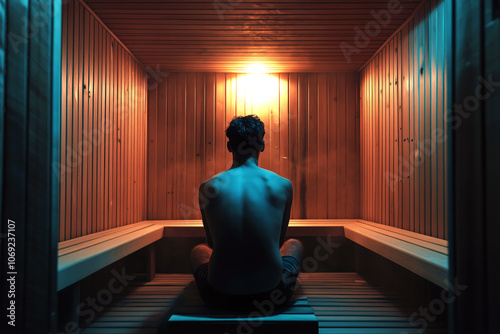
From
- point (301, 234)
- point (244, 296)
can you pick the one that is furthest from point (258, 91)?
point (244, 296)

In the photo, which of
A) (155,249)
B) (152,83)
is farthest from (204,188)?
(152,83)

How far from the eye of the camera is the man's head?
2066 mm

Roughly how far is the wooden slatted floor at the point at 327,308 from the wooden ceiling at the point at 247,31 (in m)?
2.33

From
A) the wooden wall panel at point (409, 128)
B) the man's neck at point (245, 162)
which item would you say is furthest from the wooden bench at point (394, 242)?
the man's neck at point (245, 162)

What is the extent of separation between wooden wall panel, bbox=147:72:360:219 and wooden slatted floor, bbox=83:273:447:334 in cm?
98

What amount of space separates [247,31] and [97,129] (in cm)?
155

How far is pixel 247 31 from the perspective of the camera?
329cm

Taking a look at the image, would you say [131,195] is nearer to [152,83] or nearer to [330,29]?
[152,83]

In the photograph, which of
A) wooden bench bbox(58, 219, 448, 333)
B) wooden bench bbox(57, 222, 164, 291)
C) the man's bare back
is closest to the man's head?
the man's bare back

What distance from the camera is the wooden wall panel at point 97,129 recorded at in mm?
2484

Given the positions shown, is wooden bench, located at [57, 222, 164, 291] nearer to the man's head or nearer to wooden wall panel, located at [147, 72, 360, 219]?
the man's head

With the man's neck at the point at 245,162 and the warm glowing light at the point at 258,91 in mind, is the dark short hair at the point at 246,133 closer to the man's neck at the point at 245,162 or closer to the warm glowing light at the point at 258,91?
the man's neck at the point at 245,162

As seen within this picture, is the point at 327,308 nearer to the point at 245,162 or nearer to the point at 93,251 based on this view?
the point at 245,162

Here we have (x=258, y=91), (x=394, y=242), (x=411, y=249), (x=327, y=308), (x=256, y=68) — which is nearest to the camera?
(x=411, y=249)
